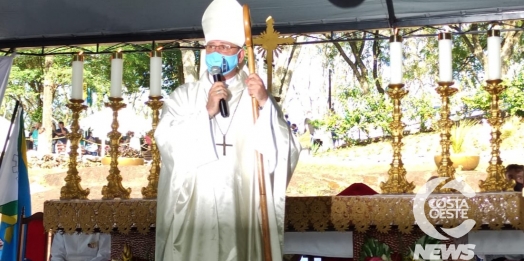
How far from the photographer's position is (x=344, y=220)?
167 inches

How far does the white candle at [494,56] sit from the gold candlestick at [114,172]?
8.69 feet

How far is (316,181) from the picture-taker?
16.0 metres

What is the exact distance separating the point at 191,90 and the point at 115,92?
4.93ft

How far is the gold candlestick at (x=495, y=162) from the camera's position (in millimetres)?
4492

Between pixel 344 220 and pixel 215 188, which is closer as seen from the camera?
pixel 215 188

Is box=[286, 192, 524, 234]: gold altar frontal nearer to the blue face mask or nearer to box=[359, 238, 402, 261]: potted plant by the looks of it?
box=[359, 238, 402, 261]: potted plant

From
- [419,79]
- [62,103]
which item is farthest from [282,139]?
[62,103]

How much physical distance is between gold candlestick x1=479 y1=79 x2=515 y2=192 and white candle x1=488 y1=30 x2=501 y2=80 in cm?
6

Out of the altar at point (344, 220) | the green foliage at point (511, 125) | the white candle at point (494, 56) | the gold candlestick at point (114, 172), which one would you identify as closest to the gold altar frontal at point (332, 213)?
the altar at point (344, 220)

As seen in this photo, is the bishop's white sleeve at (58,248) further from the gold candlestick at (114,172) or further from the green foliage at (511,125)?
the green foliage at (511,125)

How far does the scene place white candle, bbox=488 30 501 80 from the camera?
457cm

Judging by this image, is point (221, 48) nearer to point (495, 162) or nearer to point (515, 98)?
point (495, 162)

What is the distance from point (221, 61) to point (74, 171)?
1.96 meters

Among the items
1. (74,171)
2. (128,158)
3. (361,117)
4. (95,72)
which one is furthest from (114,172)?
(95,72)
